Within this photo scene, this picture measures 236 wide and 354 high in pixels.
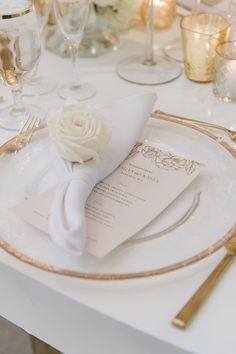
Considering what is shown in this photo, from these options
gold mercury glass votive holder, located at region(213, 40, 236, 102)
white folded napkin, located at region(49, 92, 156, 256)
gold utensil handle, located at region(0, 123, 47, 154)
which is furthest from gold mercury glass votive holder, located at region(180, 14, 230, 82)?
gold utensil handle, located at region(0, 123, 47, 154)

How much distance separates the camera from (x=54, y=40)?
115cm

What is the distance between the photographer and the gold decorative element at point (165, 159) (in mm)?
718

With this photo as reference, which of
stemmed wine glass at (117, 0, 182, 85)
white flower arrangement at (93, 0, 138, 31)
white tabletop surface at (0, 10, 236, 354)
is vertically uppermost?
white flower arrangement at (93, 0, 138, 31)

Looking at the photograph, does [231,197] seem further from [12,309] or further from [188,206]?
[12,309]

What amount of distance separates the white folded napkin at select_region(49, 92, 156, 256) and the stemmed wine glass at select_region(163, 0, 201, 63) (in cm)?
36

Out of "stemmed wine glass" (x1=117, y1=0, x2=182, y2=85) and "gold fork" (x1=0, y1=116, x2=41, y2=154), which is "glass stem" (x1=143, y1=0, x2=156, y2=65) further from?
"gold fork" (x1=0, y1=116, x2=41, y2=154)

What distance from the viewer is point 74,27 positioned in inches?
36.9

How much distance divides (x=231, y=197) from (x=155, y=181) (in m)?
0.10

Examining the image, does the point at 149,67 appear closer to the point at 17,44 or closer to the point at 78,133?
the point at 17,44

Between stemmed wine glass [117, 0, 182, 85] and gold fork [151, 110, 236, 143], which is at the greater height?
gold fork [151, 110, 236, 143]

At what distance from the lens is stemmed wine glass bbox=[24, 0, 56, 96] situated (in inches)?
38.5

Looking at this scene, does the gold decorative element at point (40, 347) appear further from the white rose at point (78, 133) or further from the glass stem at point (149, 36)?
the glass stem at point (149, 36)

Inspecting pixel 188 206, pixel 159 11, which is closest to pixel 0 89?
pixel 159 11

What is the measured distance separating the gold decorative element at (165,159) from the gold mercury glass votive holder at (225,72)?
0.25 m
